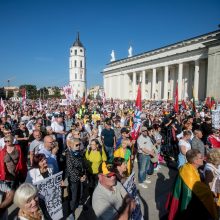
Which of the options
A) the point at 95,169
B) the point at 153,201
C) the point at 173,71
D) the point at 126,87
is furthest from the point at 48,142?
the point at 126,87

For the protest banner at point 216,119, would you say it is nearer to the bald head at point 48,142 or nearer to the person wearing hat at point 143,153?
the person wearing hat at point 143,153

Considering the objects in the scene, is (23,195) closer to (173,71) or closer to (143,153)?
(143,153)

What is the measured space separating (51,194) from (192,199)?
2.27 metres

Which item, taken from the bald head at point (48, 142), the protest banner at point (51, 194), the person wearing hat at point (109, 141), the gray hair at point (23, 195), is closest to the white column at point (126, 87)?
the person wearing hat at point (109, 141)

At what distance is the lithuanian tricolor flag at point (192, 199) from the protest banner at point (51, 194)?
6.50 feet

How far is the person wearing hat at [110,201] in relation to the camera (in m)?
2.69

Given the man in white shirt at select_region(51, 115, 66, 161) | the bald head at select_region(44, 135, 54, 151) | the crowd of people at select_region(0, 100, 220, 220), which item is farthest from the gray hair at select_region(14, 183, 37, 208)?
the man in white shirt at select_region(51, 115, 66, 161)

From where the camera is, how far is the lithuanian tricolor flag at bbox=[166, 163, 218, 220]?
3.35 meters

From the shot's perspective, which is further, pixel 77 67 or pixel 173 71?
pixel 77 67

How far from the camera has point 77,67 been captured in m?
104

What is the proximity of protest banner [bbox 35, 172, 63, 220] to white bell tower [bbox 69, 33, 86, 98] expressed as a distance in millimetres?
101257

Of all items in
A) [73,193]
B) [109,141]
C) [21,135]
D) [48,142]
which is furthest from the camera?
[21,135]

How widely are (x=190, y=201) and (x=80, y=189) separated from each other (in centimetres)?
242

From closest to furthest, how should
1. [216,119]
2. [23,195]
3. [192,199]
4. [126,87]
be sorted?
[23,195] < [192,199] < [216,119] < [126,87]
